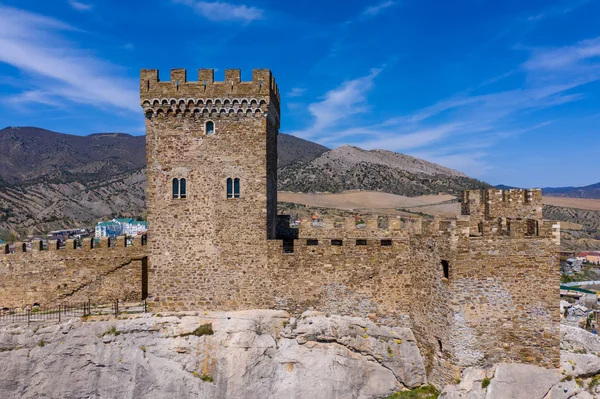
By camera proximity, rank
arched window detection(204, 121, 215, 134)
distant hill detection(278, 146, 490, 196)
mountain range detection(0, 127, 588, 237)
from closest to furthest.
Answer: arched window detection(204, 121, 215, 134)
mountain range detection(0, 127, 588, 237)
distant hill detection(278, 146, 490, 196)

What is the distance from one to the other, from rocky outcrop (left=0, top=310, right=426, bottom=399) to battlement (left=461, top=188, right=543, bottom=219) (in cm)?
574

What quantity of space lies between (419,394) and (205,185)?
11293 mm

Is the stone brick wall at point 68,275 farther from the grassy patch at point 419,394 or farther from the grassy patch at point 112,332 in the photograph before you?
the grassy patch at point 419,394

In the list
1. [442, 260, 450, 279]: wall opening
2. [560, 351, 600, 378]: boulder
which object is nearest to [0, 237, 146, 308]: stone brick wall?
[442, 260, 450, 279]: wall opening

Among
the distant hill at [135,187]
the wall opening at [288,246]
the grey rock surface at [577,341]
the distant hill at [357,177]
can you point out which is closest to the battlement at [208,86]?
the wall opening at [288,246]

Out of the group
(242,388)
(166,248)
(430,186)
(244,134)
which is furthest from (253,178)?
(430,186)

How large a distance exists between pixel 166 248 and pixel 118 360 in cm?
448

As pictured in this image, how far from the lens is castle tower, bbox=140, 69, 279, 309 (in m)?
18.9

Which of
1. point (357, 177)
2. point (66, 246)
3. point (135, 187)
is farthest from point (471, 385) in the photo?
point (135, 187)

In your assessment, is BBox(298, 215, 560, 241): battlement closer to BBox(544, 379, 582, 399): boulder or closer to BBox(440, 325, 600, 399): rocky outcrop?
BBox(440, 325, 600, 399): rocky outcrop

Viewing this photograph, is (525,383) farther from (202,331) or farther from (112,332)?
(112,332)

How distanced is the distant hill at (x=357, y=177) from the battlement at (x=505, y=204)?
2940 inches

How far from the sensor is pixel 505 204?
62.7 feet

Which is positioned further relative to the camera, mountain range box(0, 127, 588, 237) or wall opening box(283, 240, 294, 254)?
mountain range box(0, 127, 588, 237)
